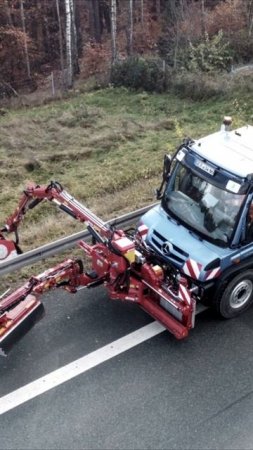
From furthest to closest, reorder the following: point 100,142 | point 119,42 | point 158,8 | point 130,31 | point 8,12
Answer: point 158,8 < point 119,42 < point 130,31 < point 8,12 < point 100,142

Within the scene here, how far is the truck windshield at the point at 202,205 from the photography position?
764 cm

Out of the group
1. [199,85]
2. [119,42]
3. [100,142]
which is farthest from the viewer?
[119,42]

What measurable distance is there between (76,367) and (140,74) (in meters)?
15.4

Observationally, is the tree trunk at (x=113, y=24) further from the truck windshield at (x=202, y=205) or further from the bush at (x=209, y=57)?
the truck windshield at (x=202, y=205)

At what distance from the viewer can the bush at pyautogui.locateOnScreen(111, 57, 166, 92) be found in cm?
2027

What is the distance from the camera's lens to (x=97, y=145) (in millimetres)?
15117

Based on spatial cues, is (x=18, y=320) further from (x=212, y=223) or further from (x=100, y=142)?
(x=100, y=142)

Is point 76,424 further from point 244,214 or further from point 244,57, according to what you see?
point 244,57

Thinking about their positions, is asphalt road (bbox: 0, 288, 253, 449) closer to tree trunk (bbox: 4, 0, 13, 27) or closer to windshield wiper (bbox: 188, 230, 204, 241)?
windshield wiper (bbox: 188, 230, 204, 241)

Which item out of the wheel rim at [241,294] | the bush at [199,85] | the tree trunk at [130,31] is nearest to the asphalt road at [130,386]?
the wheel rim at [241,294]

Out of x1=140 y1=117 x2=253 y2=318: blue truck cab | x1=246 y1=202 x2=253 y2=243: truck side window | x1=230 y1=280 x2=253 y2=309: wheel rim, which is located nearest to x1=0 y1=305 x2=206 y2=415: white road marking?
x1=140 y1=117 x2=253 y2=318: blue truck cab

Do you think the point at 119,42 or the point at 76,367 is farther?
the point at 119,42

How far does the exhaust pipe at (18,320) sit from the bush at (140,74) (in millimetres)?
14547

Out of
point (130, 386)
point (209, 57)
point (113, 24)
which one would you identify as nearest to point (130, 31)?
point (113, 24)
